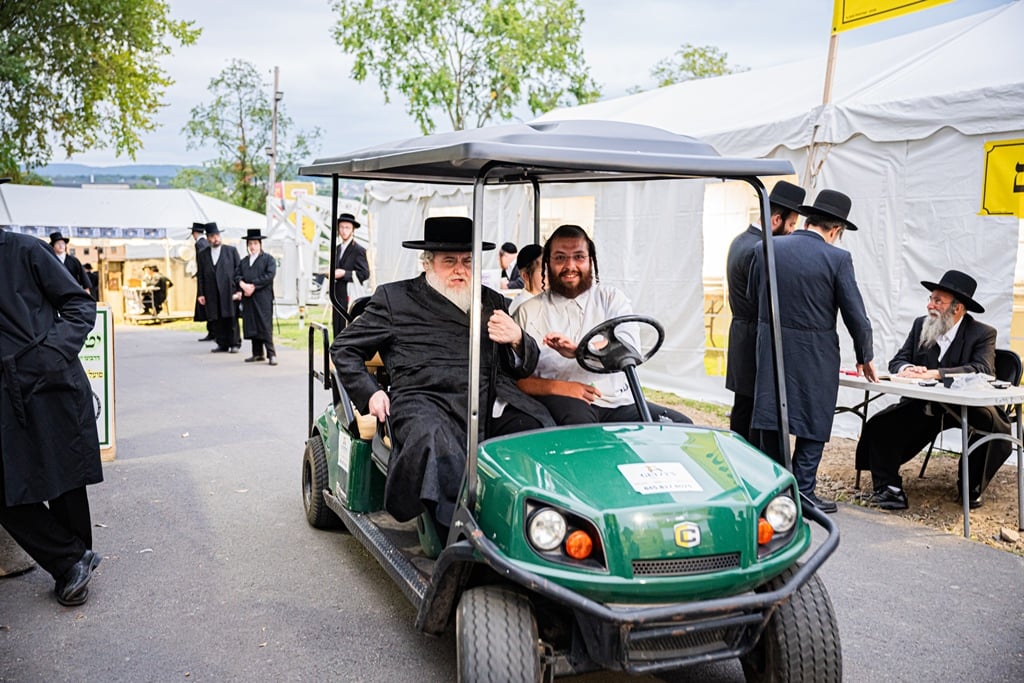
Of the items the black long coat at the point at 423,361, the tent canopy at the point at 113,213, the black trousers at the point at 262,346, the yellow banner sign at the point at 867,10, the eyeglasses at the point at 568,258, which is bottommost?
the black trousers at the point at 262,346

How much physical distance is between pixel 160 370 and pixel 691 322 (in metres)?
6.99

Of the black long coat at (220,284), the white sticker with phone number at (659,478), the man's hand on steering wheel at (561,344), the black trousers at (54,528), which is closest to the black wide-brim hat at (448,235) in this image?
the man's hand on steering wheel at (561,344)

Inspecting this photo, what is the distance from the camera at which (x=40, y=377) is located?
13.1 ft

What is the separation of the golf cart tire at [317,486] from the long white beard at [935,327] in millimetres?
4083

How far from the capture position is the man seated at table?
5918mm

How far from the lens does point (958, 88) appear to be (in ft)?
23.1

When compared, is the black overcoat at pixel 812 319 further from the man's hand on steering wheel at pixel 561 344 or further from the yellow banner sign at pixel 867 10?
the yellow banner sign at pixel 867 10

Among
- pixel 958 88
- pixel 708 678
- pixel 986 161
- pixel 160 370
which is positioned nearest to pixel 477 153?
pixel 708 678

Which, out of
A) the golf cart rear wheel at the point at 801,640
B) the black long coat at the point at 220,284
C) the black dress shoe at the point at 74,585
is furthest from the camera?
the black long coat at the point at 220,284

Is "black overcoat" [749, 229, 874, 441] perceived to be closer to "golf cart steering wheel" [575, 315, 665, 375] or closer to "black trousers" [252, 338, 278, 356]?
"golf cart steering wheel" [575, 315, 665, 375]

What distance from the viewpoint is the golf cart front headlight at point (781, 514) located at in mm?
2959

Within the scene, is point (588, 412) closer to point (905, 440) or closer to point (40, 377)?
point (40, 377)

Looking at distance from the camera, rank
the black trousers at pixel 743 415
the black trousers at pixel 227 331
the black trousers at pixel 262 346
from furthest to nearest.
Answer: the black trousers at pixel 227 331 < the black trousers at pixel 262 346 < the black trousers at pixel 743 415

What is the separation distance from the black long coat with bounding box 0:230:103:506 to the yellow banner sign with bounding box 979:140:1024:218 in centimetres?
526
